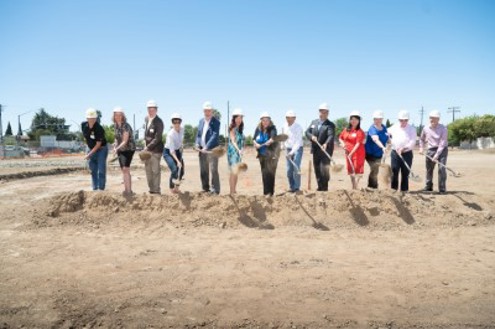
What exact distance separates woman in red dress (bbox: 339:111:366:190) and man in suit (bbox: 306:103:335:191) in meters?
0.34

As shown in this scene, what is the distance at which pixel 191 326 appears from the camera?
11.1ft

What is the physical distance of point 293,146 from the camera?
754cm

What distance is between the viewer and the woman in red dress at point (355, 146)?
24.3 ft

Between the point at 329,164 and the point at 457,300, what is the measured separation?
3957mm

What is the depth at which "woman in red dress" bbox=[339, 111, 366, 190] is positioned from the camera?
24.3 feet

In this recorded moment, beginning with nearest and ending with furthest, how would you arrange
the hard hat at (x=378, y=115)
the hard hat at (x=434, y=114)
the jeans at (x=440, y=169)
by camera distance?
the hard hat at (x=378, y=115) < the hard hat at (x=434, y=114) < the jeans at (x=440, y=169)

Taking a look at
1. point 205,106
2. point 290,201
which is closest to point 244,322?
point 290,201

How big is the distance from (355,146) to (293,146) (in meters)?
1.22

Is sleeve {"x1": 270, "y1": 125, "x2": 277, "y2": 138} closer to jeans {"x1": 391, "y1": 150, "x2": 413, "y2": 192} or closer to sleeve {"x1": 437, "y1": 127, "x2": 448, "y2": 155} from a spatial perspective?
jeans {"x1": 391, "y1": 150, "x2": 413, "y2": 192}

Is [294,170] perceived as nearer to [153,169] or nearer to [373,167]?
[373,167]

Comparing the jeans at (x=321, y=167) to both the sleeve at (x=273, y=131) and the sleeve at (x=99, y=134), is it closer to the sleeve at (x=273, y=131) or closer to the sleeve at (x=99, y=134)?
the sleeve at (x=273, y=131)

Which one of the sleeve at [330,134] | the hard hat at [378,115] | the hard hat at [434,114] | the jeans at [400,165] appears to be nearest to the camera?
the sleeve at [330,134]

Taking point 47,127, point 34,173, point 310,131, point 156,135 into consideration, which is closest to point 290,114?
point 310,131

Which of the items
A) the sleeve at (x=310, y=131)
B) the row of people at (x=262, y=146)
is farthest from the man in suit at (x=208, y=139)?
the sleeve at (x=310, y=131)
